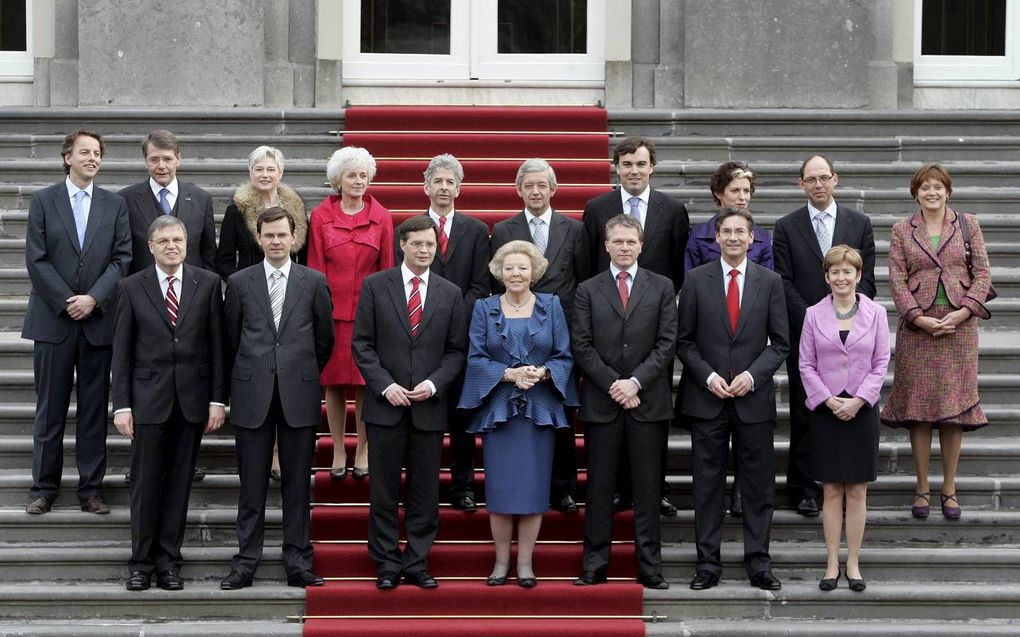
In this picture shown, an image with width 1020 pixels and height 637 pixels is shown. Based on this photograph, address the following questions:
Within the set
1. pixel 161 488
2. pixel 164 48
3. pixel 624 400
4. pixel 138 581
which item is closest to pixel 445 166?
pixel 624 400

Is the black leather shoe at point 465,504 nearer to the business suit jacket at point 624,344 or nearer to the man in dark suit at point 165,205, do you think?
the business suit jacket at point 624,344

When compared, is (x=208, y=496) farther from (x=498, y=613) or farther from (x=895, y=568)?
(x=895, y=568)

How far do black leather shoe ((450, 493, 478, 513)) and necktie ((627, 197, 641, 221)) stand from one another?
1.79 meters

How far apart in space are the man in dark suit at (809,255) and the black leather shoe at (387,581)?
2.27 metres

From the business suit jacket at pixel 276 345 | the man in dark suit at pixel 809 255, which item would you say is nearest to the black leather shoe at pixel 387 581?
the business suit jacket at pixel 276 345

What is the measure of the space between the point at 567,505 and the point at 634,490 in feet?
1.64

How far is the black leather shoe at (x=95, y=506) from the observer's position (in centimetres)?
805

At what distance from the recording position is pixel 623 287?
308 inches

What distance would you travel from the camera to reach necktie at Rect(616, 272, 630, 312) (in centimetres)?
779

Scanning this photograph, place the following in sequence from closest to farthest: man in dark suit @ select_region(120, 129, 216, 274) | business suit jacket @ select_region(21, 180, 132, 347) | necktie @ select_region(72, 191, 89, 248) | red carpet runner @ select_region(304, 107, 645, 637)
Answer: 1. red carpet runner @ select_region(304, 107, 645, 637)
2. business suit jacket @ select_region(21, 180, 132, 347)
3. necktie @ select_region(72, 191, 89, 248)
4. man in dark suit @ select_region(120, 129, 216, 274)

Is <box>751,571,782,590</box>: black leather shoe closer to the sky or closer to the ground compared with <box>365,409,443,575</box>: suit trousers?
closer to the ground

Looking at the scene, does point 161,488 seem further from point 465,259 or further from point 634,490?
point 634,490

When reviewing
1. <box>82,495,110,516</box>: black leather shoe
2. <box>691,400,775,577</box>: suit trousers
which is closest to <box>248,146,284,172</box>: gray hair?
<box>82,495,110,516</box>: black leather shoe

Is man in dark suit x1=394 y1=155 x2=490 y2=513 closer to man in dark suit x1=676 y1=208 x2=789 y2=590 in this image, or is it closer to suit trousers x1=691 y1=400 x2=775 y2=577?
man in dark suit x1=676 y1=208 x2=789 y2=590
